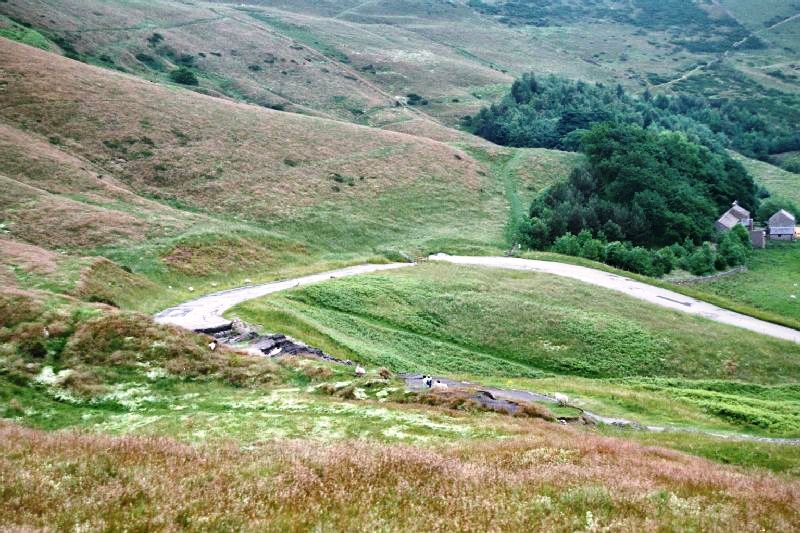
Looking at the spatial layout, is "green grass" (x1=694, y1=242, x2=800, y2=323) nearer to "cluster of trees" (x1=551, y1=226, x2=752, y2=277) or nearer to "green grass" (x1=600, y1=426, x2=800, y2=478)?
"cluster of trees" (x1=551, y1=226, x2=752, y2=277)

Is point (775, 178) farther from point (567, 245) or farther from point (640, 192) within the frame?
point (567, 245)

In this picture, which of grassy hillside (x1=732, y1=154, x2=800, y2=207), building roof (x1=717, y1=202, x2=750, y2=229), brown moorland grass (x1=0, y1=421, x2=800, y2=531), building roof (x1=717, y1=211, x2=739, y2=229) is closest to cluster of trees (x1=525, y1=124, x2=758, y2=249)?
building roof (x1=717, y1=211, x2=739, y2=229)

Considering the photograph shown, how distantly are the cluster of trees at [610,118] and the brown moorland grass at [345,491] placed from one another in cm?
12837

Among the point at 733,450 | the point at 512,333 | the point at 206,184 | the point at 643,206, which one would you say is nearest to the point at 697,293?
the point at 512,333

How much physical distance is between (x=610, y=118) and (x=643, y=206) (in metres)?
63.1

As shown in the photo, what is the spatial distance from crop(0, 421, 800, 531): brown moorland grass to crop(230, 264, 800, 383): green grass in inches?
940

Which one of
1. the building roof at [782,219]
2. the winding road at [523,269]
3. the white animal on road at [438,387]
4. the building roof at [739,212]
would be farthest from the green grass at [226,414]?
the building roof at [782,219]

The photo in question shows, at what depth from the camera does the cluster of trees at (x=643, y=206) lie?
76.5 metres

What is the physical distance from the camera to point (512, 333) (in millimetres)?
44188

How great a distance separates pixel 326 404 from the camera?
2159 centimetres

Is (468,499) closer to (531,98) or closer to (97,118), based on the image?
(97,118)

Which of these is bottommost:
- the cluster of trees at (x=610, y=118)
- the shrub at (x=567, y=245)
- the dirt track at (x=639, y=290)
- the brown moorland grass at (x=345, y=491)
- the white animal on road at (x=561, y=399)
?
the white animal on road at (x=561, y=399)

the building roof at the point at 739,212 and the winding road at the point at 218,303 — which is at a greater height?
the building roof at the point at 739,212

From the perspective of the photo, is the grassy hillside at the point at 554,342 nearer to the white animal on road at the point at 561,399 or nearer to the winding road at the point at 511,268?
the white animal on road at the point at 561,399
